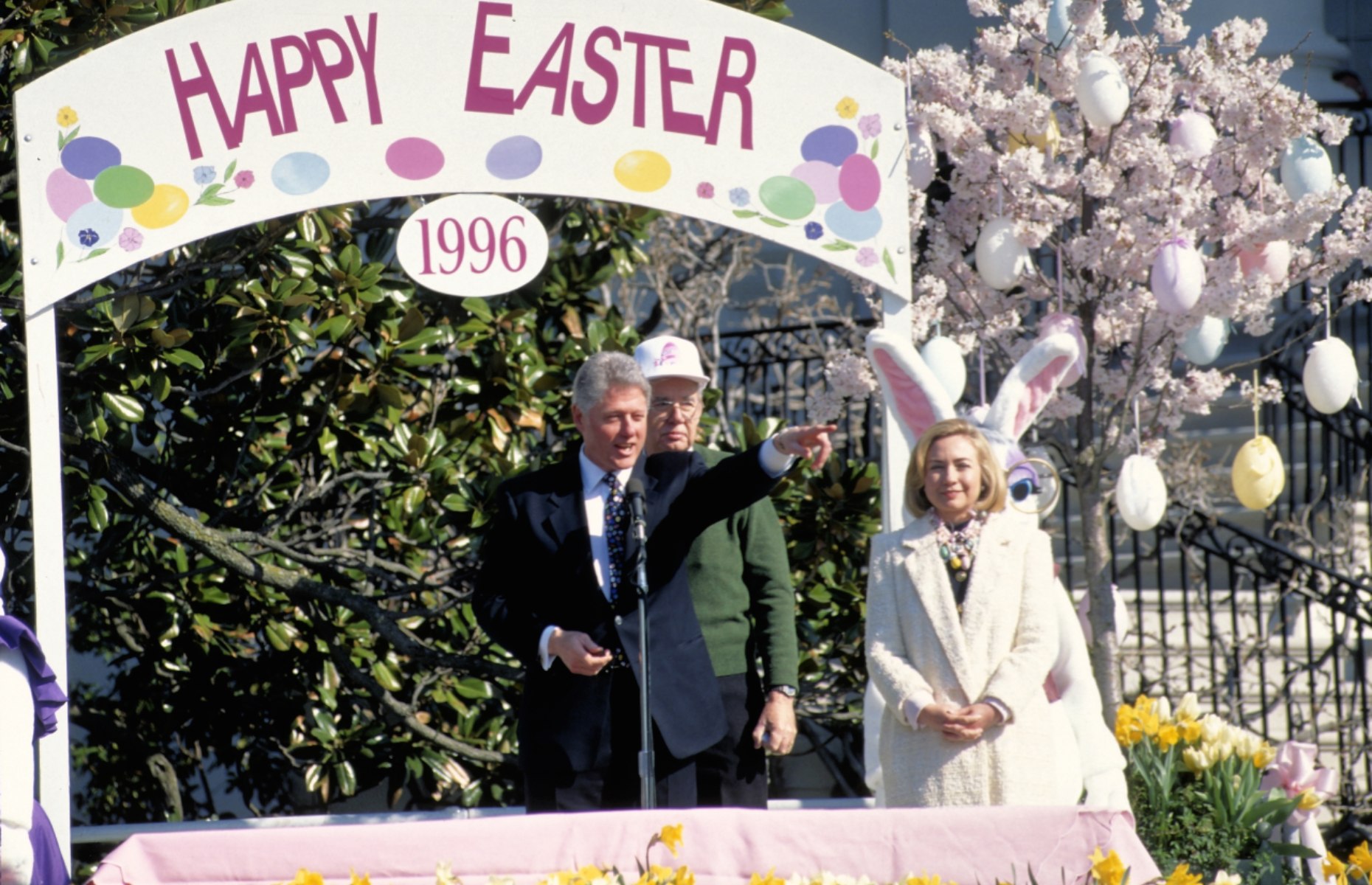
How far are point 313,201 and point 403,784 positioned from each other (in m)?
2.58

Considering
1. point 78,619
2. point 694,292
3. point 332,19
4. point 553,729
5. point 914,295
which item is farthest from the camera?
point 694,292

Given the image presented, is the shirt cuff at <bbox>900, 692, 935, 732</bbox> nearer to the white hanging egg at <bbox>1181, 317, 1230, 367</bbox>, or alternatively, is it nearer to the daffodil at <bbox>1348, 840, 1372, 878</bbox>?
the daffodil at <bbox>1348, 840, 1372, 878</bbox>

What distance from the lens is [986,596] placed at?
155 inches

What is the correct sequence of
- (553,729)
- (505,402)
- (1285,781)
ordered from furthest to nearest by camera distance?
(505,402) → (1285,781) → (553,729)

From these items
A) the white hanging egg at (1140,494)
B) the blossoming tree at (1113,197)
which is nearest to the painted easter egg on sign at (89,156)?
the blossoming tree at (1113,197)

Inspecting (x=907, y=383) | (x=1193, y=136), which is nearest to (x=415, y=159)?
(x=907, y=383)

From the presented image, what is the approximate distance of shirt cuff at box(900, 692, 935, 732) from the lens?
3.86 metres

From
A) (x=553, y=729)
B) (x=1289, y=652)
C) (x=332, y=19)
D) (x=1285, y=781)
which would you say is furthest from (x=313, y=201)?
(x=1289, y=652)

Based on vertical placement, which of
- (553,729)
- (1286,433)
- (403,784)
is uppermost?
(1286,433)

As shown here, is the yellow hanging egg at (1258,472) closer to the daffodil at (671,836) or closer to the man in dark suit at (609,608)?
the man in dark suit at (609,608)

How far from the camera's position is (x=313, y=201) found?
443 cm

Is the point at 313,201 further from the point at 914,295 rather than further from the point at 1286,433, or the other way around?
the point at 1286,433

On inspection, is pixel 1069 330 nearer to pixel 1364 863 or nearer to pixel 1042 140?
pixel 1042 140

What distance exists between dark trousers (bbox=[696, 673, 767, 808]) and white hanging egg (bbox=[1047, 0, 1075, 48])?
2393 millimetres
